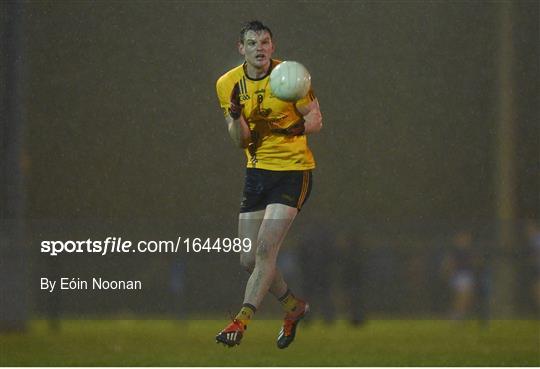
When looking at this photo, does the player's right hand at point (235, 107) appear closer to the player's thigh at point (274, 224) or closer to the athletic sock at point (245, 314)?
the player's thigh at point (274, 224)

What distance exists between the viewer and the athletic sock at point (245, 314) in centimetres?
885

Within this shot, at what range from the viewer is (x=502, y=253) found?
16.4 metres

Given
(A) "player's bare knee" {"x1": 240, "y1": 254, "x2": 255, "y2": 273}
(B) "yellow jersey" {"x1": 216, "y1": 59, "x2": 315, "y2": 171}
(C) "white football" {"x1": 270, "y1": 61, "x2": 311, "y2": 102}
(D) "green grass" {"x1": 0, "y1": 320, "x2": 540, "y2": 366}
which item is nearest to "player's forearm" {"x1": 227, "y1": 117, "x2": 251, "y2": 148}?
(B) "yellow jersey" {"x1": 216, "y1": 59, "x2": 315, "y2": 171}

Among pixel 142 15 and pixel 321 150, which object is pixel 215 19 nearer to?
pixel 142 15

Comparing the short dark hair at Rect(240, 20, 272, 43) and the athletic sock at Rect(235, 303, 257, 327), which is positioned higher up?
the short dark hair at Rect(240, 20, 272, 43)

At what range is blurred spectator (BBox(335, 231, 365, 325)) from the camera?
598 inches

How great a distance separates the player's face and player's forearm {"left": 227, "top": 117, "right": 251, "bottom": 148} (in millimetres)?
505

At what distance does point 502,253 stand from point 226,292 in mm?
3995

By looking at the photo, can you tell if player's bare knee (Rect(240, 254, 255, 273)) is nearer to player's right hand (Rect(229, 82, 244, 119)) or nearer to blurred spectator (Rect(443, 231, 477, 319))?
player's right hand (Rect(229, 82, 244, 119))

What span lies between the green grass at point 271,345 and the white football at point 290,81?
12.3 feet

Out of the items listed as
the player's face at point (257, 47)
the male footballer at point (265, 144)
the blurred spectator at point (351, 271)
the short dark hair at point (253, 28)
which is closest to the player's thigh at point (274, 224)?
the male footballer at point (265, 144)

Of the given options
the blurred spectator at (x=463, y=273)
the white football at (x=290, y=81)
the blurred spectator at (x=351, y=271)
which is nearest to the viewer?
the white football at (x=290, y=81)

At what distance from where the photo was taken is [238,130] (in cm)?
896

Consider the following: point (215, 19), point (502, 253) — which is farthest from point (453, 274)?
point (215, 19)
